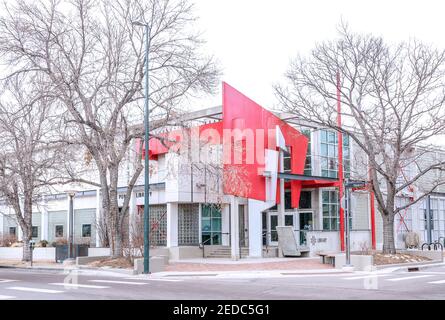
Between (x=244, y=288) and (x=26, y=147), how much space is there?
15.8 m

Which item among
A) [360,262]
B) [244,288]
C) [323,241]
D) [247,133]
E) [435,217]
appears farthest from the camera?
[435,217]

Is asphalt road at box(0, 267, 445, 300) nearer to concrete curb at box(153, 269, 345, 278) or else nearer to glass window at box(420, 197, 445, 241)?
concrete curb at box(153, 269, 345, 278)

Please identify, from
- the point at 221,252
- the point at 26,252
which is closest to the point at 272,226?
the point at 221,252

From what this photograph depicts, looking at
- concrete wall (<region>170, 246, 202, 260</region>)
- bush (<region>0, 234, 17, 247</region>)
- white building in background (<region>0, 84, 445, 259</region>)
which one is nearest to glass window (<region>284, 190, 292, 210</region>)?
white building in background (<region>0, 84, 445, 259</region>)

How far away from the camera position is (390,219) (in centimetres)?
2962

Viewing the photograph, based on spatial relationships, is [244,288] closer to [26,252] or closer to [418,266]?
[418,266]

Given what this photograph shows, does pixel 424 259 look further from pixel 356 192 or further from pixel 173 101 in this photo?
pixel 173 101

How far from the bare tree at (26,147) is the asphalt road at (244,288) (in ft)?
27.4

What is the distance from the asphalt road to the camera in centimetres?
1581

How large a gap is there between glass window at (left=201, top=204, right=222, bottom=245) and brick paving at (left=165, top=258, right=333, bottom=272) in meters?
6.02

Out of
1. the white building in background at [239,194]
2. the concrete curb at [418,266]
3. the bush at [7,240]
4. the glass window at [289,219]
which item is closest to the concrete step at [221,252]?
the white building in background at [239,194]

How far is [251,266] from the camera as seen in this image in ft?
90.1
